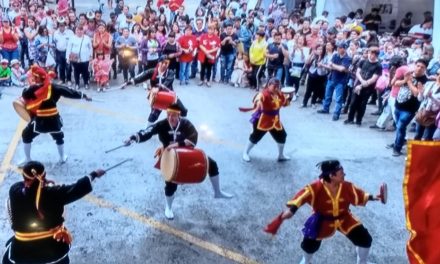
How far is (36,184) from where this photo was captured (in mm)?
4867

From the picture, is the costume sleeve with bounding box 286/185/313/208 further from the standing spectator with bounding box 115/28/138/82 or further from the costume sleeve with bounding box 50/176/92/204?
the standing spectator with bounding box 115/28/138/82

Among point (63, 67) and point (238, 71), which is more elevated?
point (238, 71)

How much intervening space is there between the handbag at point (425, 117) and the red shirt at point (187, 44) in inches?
266

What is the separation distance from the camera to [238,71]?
14.4 metres

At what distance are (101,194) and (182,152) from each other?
5.81 feet

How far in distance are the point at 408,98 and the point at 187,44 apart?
6439 mm

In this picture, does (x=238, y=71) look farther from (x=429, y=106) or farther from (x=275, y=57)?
(x=429, y=106)

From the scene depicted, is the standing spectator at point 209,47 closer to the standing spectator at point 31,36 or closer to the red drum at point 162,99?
the standing spectator at point 31,36

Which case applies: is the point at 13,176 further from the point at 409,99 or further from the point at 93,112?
the point at 409,99

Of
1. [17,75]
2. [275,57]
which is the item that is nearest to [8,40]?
[17,75]

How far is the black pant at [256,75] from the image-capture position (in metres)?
13.9

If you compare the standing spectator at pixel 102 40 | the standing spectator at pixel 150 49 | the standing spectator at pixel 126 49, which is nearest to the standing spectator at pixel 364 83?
the standing spectator at pixel 150 49

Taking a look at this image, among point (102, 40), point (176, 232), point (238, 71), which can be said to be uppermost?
point (102, 40)

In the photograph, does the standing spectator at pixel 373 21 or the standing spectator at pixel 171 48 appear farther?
the standing spectator at pixel 373 21
